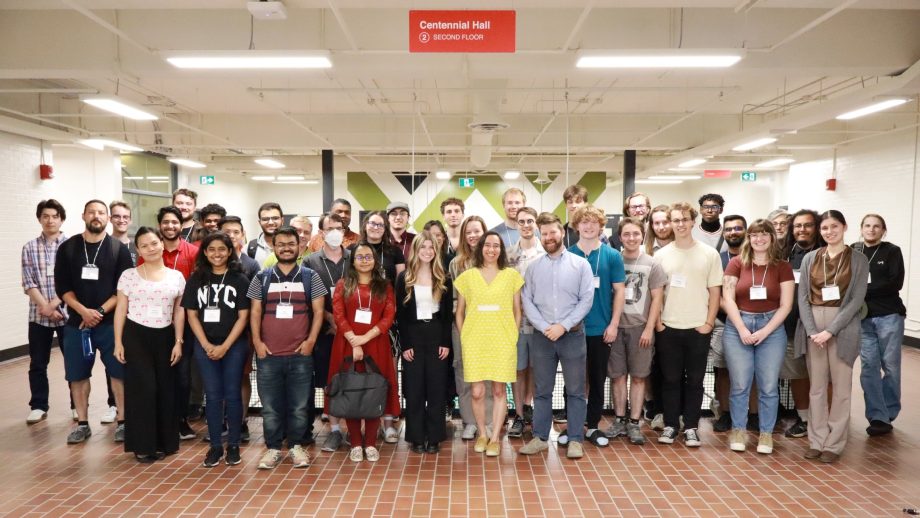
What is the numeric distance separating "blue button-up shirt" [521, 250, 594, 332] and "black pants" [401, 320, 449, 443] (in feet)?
2.38

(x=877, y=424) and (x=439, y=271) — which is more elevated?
(x=439, y=271)

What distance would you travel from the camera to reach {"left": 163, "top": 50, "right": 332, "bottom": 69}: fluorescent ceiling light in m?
4.87

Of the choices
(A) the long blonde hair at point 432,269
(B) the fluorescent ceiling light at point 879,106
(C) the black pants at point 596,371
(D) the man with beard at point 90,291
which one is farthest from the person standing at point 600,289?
(B) the fluorescent ceiling light at point 879,106

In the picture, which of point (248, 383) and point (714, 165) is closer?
point (248, 383)

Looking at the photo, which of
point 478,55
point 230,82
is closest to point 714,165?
point 478,55

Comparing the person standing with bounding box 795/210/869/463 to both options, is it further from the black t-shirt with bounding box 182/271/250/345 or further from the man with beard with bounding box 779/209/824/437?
the black t-shirt with bounding box 182/271/250/345

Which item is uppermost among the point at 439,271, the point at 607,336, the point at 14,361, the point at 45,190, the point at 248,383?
the point at 45,190

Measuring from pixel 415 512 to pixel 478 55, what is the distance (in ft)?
16.4

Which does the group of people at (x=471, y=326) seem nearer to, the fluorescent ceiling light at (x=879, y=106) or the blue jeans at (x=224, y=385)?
the blue jeans at (x=224, y=385)

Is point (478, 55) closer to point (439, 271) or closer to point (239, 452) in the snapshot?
point (439, 271)

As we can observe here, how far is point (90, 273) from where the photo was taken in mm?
4055

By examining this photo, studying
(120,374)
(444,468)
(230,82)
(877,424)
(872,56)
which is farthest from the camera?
(230,82)

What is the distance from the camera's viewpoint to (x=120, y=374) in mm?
4109

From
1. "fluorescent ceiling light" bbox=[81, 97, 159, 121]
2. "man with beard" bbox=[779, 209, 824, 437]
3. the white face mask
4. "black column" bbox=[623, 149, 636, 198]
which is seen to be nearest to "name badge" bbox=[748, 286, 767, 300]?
"man with beard" bbox=[779, 209, 824, 437]
